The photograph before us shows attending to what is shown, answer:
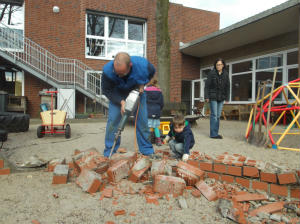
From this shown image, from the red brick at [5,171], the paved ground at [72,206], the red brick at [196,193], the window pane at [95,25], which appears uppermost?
the window pane at [95,25]

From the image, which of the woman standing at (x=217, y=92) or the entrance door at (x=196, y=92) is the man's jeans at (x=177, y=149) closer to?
the woman standing at (x=217, y=92)

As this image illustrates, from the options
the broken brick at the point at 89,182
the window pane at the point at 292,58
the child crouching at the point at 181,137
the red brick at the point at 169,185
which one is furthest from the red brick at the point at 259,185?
the window pane at the point at 292,58

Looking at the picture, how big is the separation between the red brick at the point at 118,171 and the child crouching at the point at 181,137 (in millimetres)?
847

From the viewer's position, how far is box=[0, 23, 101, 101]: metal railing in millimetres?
9445

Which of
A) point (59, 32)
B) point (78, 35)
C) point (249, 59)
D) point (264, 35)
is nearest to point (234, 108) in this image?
point (249, 59)

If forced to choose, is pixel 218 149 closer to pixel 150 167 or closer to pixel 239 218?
pixel 150 167

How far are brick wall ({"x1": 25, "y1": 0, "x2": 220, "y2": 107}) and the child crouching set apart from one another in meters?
8.91

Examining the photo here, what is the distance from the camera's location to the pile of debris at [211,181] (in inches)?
72.6

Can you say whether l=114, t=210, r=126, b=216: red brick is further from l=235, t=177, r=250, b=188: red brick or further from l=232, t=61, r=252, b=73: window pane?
l=232, t=61, r=252, b=73: window pane

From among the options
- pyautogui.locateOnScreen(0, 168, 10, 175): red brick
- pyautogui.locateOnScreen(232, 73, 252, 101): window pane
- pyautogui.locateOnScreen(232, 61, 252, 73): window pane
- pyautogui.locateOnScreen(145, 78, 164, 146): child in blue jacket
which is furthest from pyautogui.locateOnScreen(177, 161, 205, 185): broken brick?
pyautogui.locateOnScreen(232, 61, 252, 73): window pane

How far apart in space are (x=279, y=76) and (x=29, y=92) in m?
10.7

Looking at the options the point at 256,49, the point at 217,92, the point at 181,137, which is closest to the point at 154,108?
the point at 181,137

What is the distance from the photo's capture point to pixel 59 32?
10.4 meters

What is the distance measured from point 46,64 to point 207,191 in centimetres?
945
